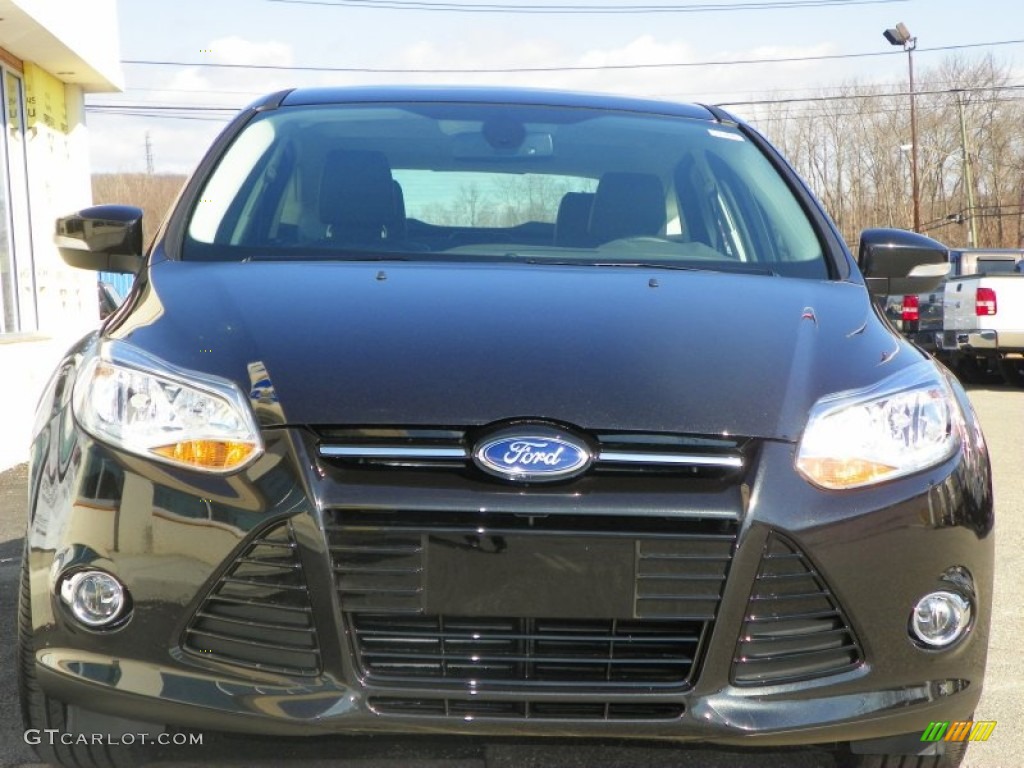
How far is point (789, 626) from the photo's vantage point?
251cm

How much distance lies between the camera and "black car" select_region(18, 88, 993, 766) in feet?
8.06

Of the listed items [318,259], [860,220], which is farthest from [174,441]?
[860,220]

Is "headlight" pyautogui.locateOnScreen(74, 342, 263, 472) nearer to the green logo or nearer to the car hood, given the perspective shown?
the car hood

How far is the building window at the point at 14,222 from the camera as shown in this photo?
11391 mm

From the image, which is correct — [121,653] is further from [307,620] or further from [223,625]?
[307,620]

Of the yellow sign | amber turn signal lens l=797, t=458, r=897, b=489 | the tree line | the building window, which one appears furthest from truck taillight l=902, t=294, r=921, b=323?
the tree line

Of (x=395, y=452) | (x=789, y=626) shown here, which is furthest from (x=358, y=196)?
(x=789, y=626)

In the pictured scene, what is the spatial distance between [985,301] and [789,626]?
46.6 ft

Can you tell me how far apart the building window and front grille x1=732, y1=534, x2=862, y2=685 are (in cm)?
959

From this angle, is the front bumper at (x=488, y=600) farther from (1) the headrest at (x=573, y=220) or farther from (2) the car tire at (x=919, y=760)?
(1) the headrest at (x=573, y=220)

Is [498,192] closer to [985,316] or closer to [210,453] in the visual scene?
[210,453]

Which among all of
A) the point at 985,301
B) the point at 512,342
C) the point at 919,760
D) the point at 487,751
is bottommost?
the point at 985,301

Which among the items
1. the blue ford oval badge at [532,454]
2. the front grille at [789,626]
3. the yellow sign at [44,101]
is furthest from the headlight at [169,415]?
the yellow sign at [44,101]

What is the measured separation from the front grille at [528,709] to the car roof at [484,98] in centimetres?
222
